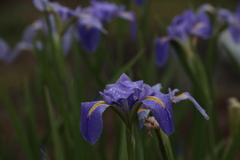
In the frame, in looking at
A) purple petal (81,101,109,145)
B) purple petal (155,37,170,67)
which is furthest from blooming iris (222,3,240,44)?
purple petal (81,101,109,145)

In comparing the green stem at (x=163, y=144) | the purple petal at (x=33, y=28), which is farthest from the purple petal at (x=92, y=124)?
the purple petal at (x=33, y=28)

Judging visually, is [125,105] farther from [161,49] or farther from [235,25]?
[235,25]

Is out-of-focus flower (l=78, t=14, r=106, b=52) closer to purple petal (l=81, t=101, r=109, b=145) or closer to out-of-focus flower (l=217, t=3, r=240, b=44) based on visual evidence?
out-of-focus flower (l=217, t=3, r=240, b=44)

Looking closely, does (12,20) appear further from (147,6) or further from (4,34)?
(147,6)

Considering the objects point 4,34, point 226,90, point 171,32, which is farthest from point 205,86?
point 4,34

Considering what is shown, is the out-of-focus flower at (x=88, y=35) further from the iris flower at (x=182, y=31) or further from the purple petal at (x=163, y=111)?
the purple petal at (x=163, y=111)

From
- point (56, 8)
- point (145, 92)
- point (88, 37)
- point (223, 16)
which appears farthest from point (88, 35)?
point (145, 92)

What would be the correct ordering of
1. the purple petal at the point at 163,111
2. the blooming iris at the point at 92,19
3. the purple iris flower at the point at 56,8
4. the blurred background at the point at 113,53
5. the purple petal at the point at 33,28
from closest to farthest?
the purple petal at the point at 163,111
the purple iris flower at the point at 56,8
the blooming iris at the point at 92,19
the purple petal at the point at 33,28
the blurred background at the point at 113,53

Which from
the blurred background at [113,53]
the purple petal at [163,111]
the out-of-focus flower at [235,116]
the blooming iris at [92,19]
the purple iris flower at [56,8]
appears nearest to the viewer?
the purple petal at [163,111]
